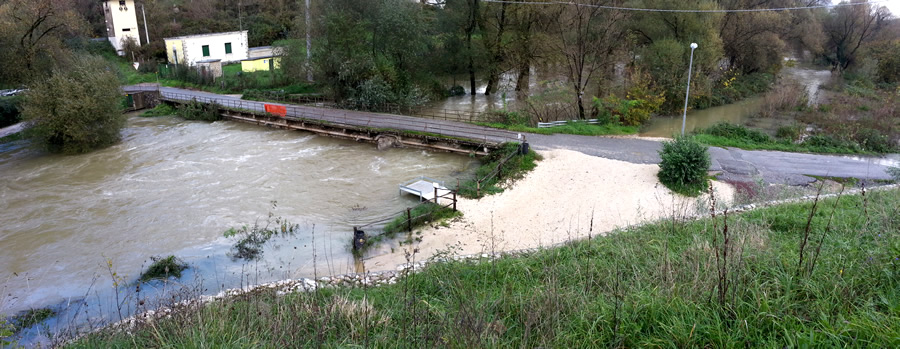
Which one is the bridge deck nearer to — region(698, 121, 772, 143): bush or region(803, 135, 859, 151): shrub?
region(698, 121, 772, 143): bush

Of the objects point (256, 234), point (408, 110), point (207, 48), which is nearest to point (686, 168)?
point (256, 234)

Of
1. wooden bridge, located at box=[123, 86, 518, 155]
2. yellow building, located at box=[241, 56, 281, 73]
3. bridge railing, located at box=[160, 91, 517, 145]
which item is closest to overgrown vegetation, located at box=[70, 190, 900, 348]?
wooden bridge, located at box=[123, 86, 518, 155]

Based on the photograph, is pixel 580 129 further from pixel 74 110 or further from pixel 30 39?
pixel 30 39

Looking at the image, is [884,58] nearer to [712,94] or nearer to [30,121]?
[712,94]

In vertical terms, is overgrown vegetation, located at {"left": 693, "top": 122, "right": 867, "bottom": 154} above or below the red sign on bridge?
below

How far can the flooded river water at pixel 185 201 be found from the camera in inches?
495

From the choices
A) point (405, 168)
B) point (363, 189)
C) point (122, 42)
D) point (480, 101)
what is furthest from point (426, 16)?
point (122, 42)

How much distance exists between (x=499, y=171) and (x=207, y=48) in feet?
116

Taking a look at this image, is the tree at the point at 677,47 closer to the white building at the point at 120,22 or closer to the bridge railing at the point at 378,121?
the bridge railing at the point at 378,121

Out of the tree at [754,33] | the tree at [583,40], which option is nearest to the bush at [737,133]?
the tree at [583,40]

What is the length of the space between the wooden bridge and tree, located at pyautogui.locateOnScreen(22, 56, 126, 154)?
680cm

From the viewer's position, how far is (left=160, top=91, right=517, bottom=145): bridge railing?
2291 centimetres

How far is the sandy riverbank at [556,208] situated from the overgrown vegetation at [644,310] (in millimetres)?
5597

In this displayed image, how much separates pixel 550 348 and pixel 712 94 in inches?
1348
